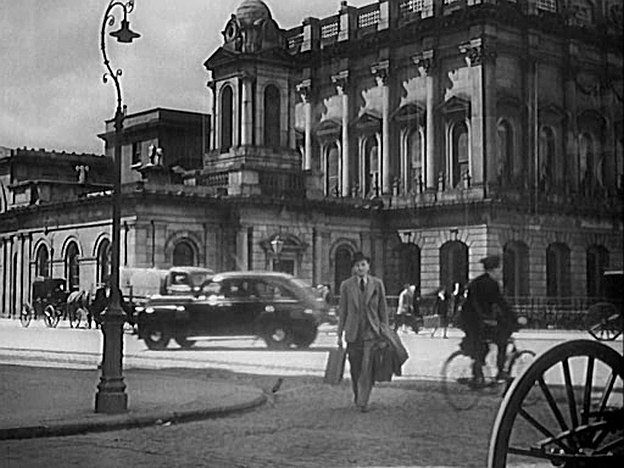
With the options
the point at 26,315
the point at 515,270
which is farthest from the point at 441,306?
the point at 26,315

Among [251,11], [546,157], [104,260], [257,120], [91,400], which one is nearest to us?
[546,157]

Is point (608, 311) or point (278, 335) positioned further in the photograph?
point (278, 335)

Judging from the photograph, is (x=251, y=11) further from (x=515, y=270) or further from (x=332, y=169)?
(x=515, y=270)

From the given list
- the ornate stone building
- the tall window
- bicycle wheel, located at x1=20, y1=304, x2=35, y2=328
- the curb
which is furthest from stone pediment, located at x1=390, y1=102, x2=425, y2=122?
the curb

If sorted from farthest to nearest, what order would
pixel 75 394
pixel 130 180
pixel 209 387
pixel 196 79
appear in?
pixel 75 394
pixel 209 387
pixel 196 79
pixel 130 180

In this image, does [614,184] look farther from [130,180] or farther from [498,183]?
[130,180]

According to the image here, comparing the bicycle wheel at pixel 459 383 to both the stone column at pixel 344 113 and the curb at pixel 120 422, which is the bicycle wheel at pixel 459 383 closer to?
the stone column at pixel 344 113

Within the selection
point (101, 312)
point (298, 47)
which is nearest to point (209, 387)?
point (101, 312)
